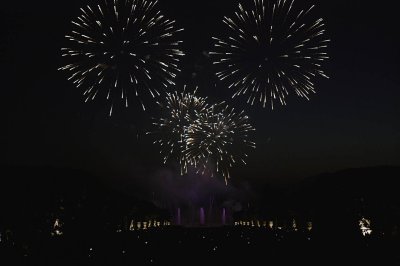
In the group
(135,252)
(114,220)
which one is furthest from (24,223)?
(114,220)

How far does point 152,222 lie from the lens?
119688 mm

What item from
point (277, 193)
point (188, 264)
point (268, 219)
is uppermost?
point (277, 193)

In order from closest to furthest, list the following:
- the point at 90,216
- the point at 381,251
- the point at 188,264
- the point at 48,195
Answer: the point at 381,251 < the point at 188,264 < the point at 48,195 < the point at 90,216

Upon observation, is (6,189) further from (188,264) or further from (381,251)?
(381,251)

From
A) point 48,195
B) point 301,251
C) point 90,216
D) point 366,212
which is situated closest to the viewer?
point 301,251

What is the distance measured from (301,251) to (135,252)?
889 centimetres

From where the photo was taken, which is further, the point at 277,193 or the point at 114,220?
the point at 277,193

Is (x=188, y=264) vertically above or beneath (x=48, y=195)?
beneath

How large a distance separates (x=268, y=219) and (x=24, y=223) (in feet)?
229

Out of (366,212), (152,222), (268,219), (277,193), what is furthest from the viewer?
(277,193)

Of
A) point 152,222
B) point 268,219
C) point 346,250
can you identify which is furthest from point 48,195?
point 152,222

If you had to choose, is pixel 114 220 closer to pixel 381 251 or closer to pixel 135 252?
pixel 135 252

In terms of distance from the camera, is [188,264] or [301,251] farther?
[301,251]

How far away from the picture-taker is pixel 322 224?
110 feet
